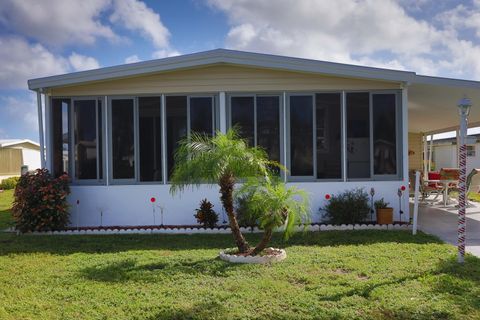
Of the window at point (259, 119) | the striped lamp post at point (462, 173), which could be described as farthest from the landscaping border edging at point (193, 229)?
the striped lamp post at point (462, 173)

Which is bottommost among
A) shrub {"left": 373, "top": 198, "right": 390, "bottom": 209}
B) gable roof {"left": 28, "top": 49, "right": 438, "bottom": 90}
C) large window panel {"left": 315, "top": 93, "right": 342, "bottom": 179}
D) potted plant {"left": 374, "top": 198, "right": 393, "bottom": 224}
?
potted plant {"left": 374, "top": 198, "right": 393, "bottom": 224}

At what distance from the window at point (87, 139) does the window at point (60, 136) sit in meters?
0.17

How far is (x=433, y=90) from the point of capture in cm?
873

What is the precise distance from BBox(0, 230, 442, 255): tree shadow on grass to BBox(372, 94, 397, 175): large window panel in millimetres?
1387

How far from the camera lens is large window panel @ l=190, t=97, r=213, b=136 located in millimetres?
8398

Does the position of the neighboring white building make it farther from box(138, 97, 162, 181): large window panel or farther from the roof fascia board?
the roof fascia board

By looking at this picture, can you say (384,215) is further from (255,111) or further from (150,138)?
(150,138)

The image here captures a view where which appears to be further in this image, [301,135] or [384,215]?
[301,135]

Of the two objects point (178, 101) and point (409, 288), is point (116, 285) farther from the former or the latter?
point (178, 101)

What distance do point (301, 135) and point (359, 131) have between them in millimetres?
1101

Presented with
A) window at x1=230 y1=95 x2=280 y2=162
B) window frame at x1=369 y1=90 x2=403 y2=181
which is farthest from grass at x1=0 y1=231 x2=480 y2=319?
window at x1=230 y1=95 x2=280 y2=162

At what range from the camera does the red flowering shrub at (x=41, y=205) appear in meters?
7.86

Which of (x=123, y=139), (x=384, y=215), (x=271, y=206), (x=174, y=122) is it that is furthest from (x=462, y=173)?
(x=123, y=139)

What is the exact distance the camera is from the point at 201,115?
841 cm
